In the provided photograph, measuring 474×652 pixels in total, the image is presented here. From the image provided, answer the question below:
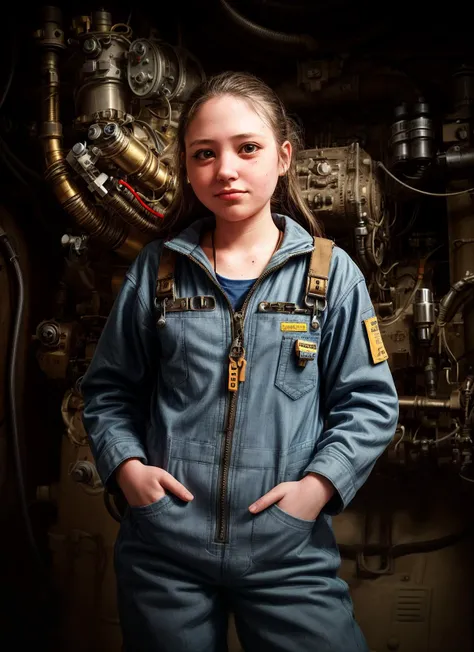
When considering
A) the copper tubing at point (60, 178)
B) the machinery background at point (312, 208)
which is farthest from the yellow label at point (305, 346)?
the copper tubing at point (60, 178)

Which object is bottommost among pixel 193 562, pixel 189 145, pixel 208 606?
pixel 208 606

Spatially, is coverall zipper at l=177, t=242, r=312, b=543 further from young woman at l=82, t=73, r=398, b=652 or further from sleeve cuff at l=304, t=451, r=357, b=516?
sleeve cuff at l=304, t=451, r=357, b=516

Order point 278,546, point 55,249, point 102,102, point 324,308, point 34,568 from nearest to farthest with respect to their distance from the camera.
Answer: point 278,546 < point 324,308 < point 102,102 < point 34,568 < point 55,249

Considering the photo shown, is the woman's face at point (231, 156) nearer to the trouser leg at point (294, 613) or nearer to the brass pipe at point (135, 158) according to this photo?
the trouser leg at point (294, 613)

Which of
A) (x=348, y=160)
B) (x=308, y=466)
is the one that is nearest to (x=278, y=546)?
(x=308, y=466)

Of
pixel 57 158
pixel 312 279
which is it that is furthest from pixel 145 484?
pixel 57 158

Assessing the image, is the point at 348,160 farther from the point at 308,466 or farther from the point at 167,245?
the point at 308,466

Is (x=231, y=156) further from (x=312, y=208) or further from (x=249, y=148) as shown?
(x=312, y=208)

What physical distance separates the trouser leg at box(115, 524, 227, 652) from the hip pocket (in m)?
0.16

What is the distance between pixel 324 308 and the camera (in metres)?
1.59

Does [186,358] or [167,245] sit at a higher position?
[167,245]

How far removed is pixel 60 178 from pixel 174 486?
1.60 metres

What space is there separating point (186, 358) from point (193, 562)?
1.47ft

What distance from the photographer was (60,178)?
2691 millimetres
